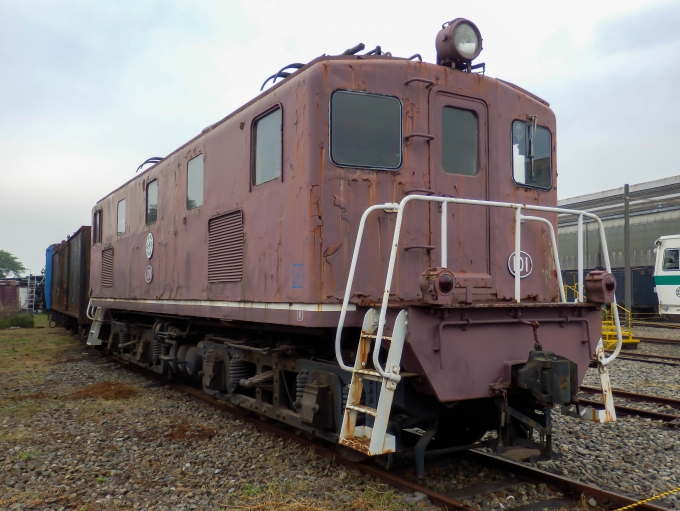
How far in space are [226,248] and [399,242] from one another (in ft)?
7.63

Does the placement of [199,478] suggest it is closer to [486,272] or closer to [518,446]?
[518,446]

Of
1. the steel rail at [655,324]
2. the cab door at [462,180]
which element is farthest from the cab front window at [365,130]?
the steel rail at [655,324]

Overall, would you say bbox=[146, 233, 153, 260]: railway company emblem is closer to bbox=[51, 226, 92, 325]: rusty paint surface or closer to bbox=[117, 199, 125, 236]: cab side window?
bbox=[117, 199, 125, 236]: cab side window

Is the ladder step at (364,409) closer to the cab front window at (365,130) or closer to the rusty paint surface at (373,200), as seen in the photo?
the rusty paint surface at (373,200)

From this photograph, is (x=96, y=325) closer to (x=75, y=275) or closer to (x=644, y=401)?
(x=75, y=275)

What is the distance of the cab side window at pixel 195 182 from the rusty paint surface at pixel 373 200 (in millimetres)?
1151

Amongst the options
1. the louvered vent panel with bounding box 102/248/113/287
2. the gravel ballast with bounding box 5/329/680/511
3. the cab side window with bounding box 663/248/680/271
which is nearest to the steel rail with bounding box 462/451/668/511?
the gravel ballast with bounding box 5/329/680/511

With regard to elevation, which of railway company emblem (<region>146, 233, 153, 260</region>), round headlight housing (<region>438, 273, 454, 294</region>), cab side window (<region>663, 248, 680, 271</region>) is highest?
cab side window (<region>663, 248, 680, 271</region>)

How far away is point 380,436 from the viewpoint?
4367 millimetres

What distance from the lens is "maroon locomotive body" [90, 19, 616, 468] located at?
4.77 metres

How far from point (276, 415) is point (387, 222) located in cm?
239

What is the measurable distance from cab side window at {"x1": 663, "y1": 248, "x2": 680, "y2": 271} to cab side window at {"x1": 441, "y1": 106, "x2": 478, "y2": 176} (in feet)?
56.5

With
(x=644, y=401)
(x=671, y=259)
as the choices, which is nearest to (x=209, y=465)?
(x=644, y=401)

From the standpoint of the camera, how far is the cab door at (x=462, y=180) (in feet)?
17.8
